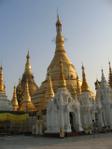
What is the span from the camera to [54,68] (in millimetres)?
40000

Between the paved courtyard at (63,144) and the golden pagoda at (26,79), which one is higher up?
the golden pagoda at (26,79)

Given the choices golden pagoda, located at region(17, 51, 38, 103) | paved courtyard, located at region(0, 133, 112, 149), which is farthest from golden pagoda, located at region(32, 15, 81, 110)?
paved courtyard, located at region(0, 133, 112, 149)

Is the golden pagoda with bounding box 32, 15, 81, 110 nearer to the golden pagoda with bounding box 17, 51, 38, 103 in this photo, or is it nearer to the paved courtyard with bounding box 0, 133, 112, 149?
the golden pagoda with bounding box 17, 51, 38, 103

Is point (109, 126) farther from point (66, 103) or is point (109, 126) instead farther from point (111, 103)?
point (66, 103)

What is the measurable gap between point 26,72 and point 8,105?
1690 centimetres

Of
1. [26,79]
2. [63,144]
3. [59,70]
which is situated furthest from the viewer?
[26,79]

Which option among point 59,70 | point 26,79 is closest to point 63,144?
point 59,70

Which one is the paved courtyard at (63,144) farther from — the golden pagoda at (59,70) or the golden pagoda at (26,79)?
the golden pagoda at (26,79)

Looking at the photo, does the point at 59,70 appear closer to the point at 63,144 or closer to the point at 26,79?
the point at 26,79

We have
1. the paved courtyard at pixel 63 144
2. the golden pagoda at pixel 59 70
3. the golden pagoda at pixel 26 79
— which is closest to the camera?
the paved courtyard at pixel 63 144

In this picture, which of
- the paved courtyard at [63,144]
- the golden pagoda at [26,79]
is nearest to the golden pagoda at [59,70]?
the golden pagoda at [26,79]

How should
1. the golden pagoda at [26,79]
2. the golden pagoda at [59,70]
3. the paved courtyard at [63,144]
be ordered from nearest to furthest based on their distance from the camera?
the paved courtyard at [63,144] < the golden pagoda at [59,70] < the golden pagoda at [26,79]

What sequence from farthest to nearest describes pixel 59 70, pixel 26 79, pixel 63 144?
pixel 26 79 → pixel 59 70 → pixel 63 144

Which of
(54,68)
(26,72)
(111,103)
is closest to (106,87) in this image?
(111,103)
